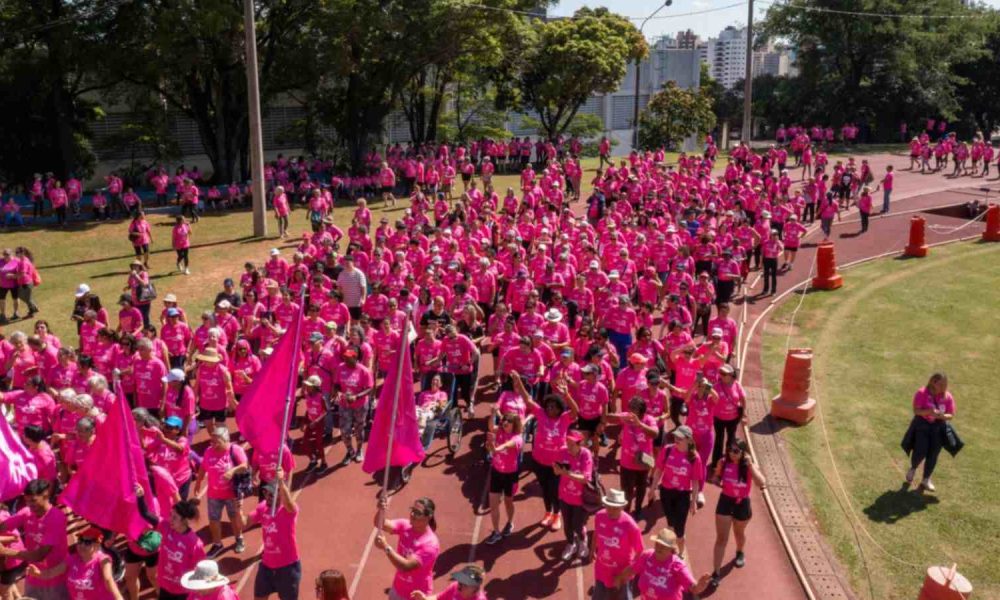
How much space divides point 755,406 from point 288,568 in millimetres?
8627

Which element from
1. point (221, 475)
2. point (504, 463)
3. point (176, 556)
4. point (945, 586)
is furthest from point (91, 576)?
point (945, 586)

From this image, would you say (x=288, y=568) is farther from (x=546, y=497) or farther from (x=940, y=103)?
(x=940, y=103)

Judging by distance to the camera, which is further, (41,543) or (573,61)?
(573,61)

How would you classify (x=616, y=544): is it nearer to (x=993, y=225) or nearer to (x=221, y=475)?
(x=221, y=475)

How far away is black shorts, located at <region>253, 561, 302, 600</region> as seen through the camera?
7.14 metres

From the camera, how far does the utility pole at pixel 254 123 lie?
71.5 feet

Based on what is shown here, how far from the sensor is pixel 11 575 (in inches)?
283

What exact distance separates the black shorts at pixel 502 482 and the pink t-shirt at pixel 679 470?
1618 mm

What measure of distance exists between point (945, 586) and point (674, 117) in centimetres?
4359

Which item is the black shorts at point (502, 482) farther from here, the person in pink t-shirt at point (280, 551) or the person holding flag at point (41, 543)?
the person holding flag at point (41, 543)

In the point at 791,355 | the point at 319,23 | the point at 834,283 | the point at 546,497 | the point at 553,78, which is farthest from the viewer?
Result: the point at 553,78

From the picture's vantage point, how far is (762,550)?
916 cm

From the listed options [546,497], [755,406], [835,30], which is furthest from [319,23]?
[835,30]

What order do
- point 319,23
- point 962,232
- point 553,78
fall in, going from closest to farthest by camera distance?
point 962,232, point 319,23, point 553,78
